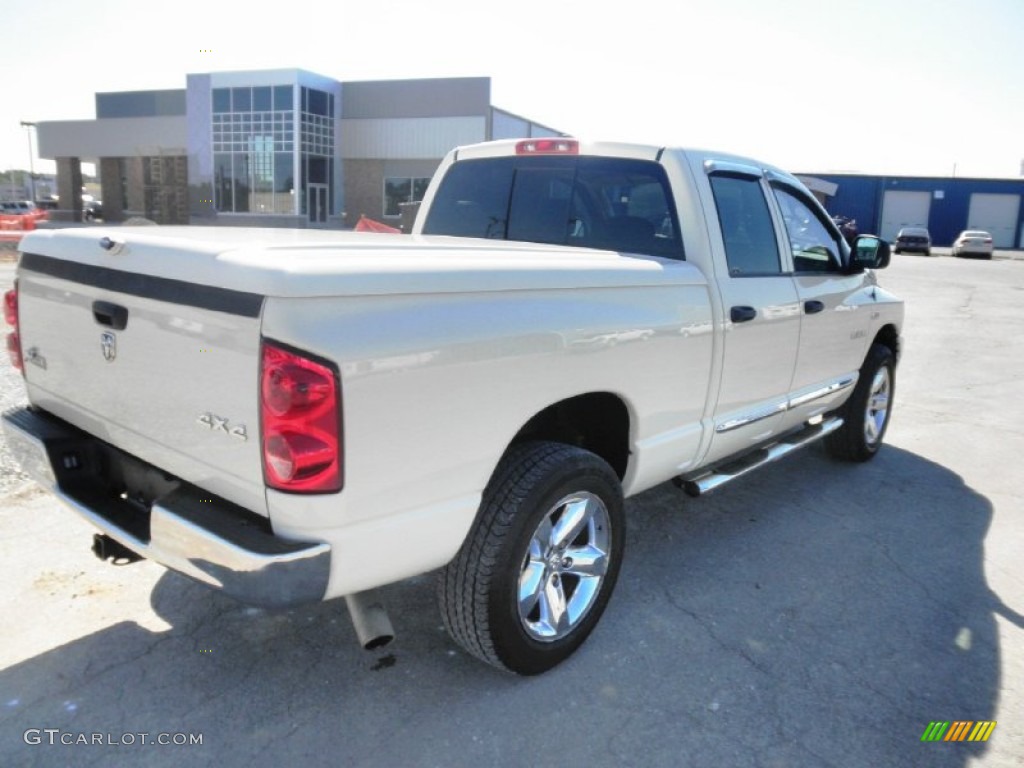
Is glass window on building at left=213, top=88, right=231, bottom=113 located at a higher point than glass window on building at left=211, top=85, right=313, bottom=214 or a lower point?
higher

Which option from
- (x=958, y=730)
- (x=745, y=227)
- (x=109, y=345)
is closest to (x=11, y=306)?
(x=109, y=345)

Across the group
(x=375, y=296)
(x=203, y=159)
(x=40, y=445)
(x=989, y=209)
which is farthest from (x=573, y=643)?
(x=989, y=209)

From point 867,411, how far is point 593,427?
123 inches

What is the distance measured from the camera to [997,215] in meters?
56.3

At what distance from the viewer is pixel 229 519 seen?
7.50ft

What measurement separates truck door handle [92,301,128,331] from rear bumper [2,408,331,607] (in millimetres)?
465

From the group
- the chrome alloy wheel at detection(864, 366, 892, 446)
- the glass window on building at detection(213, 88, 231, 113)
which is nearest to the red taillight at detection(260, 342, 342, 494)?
the chrome alloy wheel at detection(864, 366, 892, 446)

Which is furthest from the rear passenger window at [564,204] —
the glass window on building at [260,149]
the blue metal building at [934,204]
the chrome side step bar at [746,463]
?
the blue metal building at [934,204]

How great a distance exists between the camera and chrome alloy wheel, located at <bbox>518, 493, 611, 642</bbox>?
9.51 ft

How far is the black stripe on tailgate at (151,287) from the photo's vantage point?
2.12 m

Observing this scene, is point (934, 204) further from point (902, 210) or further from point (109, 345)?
point (109, 345)

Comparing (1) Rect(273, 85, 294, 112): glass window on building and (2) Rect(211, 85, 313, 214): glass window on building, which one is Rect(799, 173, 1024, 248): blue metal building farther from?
(1) Rect(273, 85, 294, 112): glass window on building

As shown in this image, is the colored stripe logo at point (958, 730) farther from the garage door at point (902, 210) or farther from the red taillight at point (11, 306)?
the garage door at point (902, 210)

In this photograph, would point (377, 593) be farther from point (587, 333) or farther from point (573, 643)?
point (587, 333)
